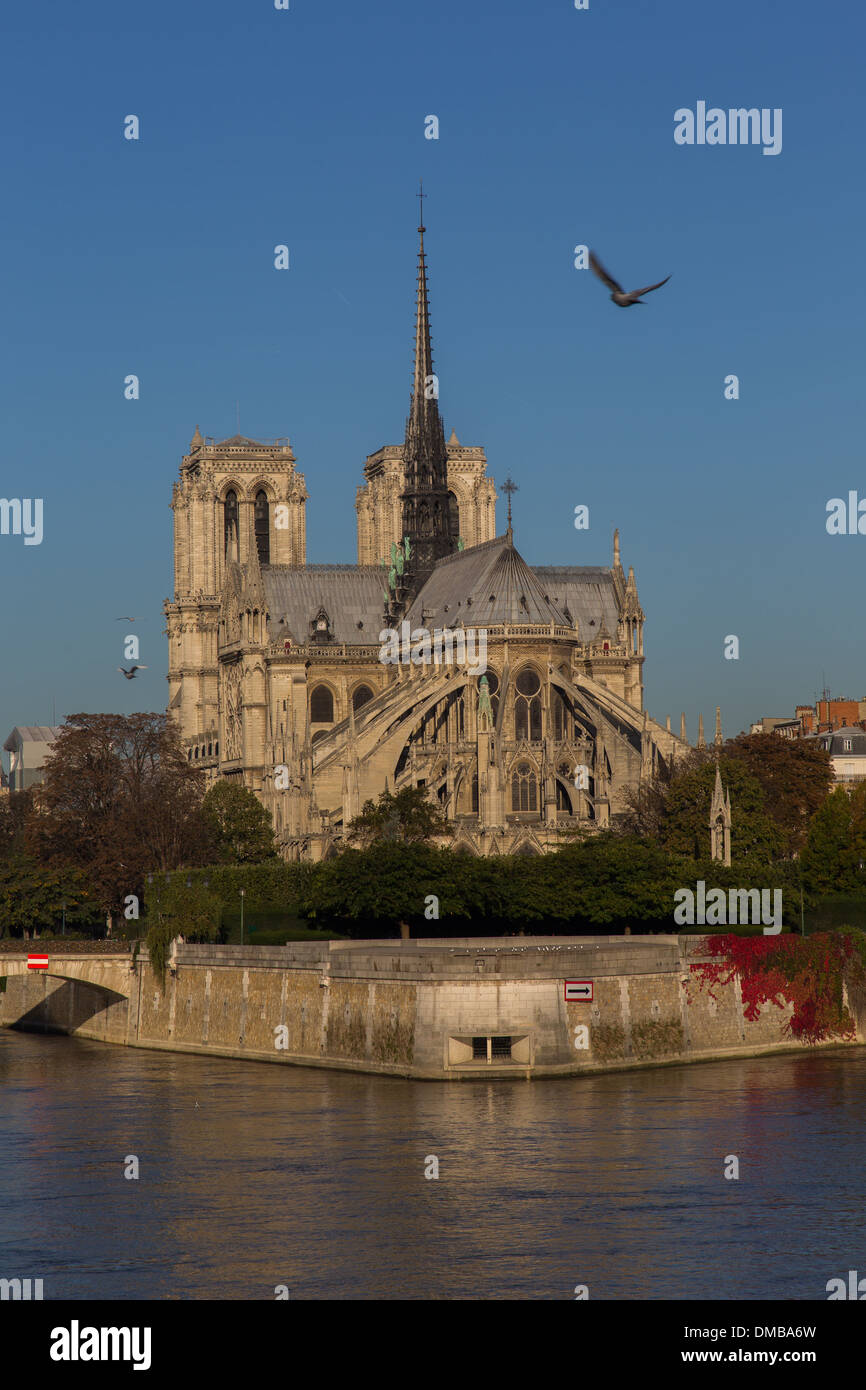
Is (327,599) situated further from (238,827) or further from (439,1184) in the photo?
(439,1184)

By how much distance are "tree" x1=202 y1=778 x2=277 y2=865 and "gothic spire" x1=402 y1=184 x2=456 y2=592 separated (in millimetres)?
21123

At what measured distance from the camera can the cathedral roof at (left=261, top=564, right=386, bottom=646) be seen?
125 m

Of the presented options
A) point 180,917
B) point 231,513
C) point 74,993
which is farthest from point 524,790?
point 231,513

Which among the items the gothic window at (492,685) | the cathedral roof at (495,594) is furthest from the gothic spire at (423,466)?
the gothic window at (492,685)

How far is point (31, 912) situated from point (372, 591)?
152 feet

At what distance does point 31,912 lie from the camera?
281 ft

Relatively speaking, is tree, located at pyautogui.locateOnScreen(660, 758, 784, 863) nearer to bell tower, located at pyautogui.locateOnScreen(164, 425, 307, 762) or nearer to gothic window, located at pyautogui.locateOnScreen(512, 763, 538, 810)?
gothic window, located at pyautogui.locateOnScreen(512, 763, 538, 810)

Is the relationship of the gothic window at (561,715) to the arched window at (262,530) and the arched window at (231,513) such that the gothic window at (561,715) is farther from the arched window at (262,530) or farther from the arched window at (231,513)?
the arched window at (231,513)

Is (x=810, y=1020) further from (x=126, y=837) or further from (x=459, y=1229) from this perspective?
(x=126, y=837)

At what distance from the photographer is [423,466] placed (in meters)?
126

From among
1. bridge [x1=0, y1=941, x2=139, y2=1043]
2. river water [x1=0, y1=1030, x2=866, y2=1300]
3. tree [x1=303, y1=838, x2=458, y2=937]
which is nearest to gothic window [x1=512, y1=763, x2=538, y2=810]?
bridge [x1=0, y1=941, x2=139, y2=1043]

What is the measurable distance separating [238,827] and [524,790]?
12949 millimetres

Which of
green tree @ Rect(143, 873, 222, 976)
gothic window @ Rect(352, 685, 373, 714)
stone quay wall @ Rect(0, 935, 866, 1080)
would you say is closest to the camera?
stone quay wall @ Rect(0, 935, 866, 1080)

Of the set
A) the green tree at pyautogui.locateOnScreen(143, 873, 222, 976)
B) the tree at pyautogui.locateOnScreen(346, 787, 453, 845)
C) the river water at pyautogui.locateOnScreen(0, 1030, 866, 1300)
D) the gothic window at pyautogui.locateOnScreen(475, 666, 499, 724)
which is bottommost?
the river water at pyautogui.locateOnScreen(0, 1030, 866, 1300)
